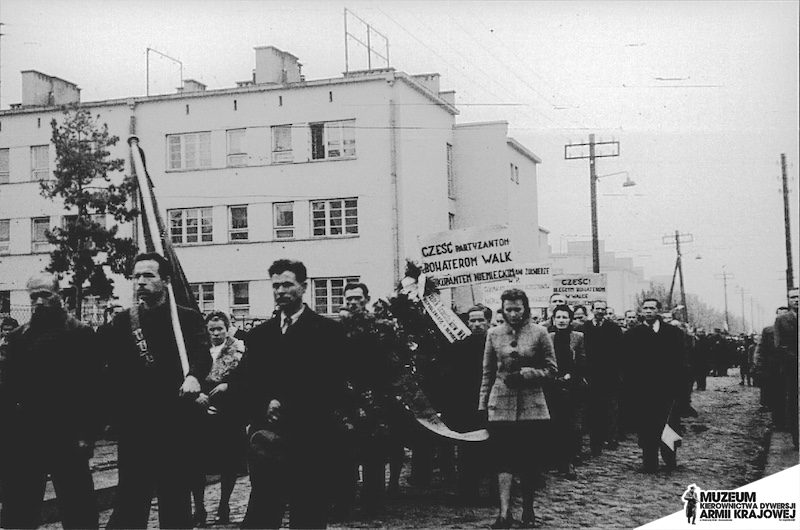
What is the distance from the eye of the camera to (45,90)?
Result: 45.3ft

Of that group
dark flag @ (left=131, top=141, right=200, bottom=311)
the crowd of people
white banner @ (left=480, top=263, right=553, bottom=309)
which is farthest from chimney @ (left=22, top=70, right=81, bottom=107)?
white banner @ (left=480, top=263, right=553, bottom=309)

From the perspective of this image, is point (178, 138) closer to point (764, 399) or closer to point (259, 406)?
point (764, 399)

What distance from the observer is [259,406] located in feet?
19.9

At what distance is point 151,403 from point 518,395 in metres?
3.24

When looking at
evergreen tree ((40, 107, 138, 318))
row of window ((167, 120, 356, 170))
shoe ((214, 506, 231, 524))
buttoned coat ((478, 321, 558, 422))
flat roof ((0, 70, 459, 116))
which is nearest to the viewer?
buttoned coat ((478, 321, 558, 422))

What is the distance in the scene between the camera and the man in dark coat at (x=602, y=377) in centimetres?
1293

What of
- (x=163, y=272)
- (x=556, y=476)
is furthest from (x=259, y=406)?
(x=556, y=476)

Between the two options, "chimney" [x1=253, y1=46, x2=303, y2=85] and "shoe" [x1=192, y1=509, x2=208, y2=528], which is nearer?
"shoe" [x1=192, y1=509, x2=208, y2=528]

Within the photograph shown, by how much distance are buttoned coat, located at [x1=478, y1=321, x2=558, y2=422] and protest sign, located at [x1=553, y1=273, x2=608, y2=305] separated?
12838 millimetres

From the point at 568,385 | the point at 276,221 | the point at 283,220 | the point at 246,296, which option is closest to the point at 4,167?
the point at 568,385

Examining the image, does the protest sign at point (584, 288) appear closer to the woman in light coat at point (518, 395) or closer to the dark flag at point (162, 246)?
the woman in light coat at point (518, 395)

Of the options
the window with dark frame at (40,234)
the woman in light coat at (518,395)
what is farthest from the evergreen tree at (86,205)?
the woman in light coat at (518,395)

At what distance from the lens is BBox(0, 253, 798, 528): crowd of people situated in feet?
19.8

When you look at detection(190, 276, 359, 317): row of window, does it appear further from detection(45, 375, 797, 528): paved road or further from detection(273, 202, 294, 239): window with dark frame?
detection(45, 375, 797, 528): paved road
